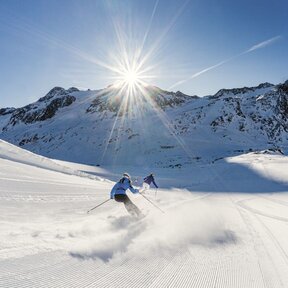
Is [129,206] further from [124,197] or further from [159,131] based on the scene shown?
[159,131]

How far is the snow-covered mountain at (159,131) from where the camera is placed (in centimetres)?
7081

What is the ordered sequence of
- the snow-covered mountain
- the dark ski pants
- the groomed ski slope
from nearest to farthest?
1. the groomed ski slope
2. the dark ski pants
3. the snow-covered mountain

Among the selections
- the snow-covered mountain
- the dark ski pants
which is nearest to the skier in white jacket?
the dark ski pants

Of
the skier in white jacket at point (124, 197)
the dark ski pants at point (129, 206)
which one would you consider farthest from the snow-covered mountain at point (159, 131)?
the dark ski pants at point (129, 206)

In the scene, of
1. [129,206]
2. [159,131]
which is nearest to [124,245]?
[129,206]

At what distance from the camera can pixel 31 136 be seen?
11081 centimetres

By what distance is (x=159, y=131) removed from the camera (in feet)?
273

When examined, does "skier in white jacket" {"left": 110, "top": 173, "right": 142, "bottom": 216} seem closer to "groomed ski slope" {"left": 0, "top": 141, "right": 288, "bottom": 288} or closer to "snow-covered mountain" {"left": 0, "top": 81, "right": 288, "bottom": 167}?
"groomed ski slope" {"left": 0, "top": 141, "right": 288, "bottom": 288}

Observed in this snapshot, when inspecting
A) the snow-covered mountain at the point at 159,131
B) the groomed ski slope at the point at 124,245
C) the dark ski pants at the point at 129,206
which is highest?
the snow-covered mountain at the point at 159,131

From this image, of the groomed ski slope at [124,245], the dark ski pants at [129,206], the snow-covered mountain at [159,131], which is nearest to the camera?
the groomed ski slope at [124,245]

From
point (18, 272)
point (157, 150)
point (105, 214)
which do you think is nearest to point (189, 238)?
point (105, 214)

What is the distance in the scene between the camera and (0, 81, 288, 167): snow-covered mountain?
7081 cm

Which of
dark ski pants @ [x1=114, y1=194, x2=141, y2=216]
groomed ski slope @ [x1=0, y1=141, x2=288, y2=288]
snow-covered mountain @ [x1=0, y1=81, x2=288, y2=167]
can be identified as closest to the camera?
groomed ski slope @ [x1=0, y1=141, x2=288, y2=288]

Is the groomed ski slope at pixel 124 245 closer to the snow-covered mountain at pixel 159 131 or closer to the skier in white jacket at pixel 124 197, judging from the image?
the skier in white jacket at pixel 124 197
